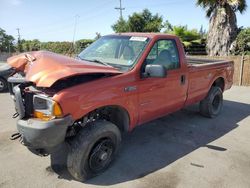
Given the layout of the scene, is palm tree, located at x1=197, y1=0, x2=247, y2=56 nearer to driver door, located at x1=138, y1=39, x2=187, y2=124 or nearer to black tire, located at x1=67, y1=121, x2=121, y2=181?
driver door, located at x1=138, y1=39, x2=187, y2=124

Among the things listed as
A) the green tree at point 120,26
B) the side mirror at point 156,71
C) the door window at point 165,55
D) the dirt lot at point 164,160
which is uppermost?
the green tree at point 120,26

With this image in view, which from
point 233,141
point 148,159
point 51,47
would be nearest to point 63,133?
point 148,159

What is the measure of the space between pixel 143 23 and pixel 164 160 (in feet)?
86.9

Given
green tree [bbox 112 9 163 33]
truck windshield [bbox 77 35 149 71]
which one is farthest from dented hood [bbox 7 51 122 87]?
green tree [bbox 112 9 163 33]

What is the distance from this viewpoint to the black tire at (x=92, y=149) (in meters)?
3.64

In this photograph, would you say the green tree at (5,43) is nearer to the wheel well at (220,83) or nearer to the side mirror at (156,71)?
the wheel well at (220,83)

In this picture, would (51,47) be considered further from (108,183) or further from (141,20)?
(108,183)

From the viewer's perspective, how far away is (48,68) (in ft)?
11.8

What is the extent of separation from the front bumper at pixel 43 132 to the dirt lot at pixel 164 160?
68 cm

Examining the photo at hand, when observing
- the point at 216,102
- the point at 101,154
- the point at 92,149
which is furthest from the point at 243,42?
the point at 92,149

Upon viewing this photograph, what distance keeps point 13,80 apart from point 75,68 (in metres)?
1.01

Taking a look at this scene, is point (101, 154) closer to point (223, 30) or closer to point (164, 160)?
point (164, 160)

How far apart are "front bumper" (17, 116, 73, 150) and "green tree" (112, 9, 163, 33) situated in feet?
85.8

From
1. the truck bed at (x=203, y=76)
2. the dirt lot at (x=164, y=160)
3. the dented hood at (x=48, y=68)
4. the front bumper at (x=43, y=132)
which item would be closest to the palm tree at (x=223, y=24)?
the truck bed at (x=203, y=76)
